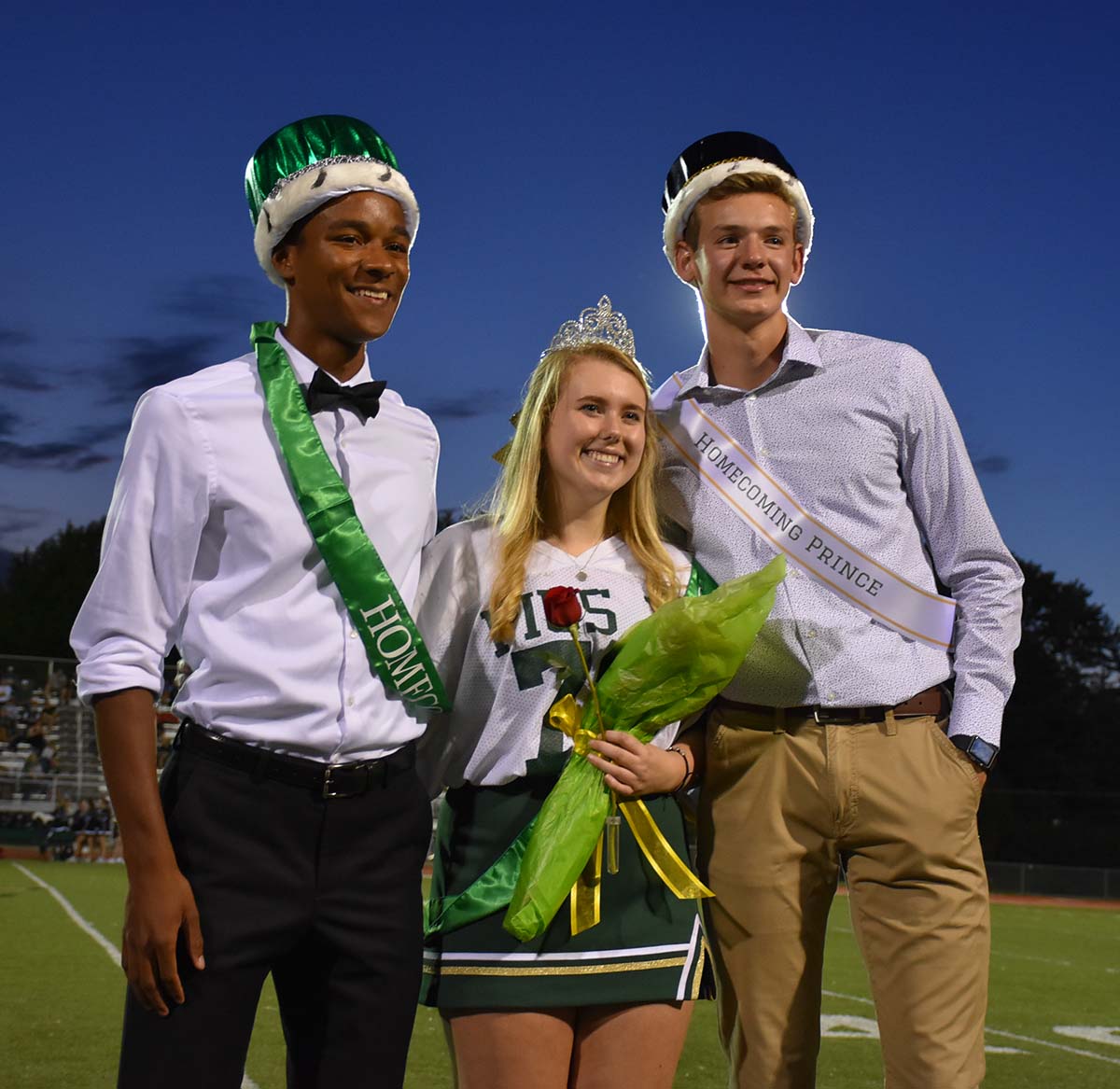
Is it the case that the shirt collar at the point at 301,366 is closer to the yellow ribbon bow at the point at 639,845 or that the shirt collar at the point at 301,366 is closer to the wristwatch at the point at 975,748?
the yellow ribbon bow at the point at 639,845

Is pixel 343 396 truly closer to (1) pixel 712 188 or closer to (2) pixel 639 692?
(2) pixel 639 692

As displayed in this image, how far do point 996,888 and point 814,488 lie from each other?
78.5 feet

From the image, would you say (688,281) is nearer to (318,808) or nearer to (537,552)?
(537,552)

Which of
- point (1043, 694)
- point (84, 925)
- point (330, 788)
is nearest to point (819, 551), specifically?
point (330, 788)

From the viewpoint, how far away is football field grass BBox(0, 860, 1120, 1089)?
253 inches

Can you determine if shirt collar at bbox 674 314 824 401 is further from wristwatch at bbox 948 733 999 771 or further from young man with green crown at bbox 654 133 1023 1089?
wristwatch at bbox 948 733 999 771

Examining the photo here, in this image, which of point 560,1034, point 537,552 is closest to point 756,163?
point 537,552

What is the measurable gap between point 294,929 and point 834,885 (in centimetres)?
134

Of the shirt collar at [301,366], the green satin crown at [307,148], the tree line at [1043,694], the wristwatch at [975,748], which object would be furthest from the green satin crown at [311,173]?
the tree line at [1043,694]

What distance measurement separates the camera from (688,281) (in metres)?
3.47

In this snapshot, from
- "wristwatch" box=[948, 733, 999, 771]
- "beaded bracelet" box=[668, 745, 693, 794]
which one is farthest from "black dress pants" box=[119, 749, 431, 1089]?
"wristwatch" box=[948, 733, 999, 771]

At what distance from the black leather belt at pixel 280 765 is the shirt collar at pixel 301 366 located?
0.68 metres

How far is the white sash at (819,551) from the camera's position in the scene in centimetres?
316

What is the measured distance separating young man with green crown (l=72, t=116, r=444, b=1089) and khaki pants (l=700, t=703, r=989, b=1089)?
0.86m
